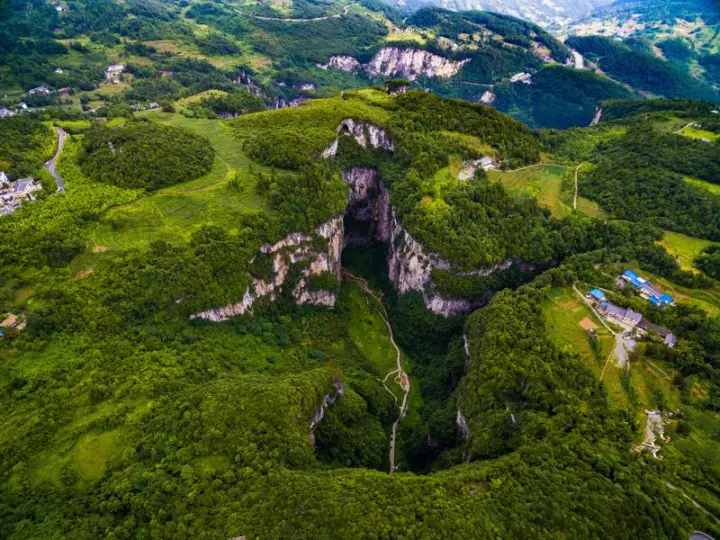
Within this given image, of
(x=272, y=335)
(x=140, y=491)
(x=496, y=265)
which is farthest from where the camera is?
(x=496, y=265)

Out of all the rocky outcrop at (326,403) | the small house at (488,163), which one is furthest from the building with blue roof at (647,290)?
the rocky outcrop at (326,403)

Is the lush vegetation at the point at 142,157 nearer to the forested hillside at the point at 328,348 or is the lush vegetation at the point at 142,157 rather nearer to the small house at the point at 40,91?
the forested hillside at the point at 328,348

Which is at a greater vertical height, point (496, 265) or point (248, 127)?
point (248, 127)

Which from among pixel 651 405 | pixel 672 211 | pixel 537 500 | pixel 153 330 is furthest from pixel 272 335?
pixel 672 211

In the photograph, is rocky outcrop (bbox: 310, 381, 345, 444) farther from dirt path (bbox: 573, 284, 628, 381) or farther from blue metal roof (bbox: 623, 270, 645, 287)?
blue metal roof (bbox: 623, 270, 645, 287)

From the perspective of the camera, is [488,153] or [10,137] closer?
[10,137]

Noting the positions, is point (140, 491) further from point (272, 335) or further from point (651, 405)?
point (651, 405)

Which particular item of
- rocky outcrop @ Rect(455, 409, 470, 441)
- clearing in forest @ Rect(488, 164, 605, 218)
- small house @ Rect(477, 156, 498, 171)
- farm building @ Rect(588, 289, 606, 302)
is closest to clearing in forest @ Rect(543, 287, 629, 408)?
farm building @ Rect(588, 289, 606, 302)
